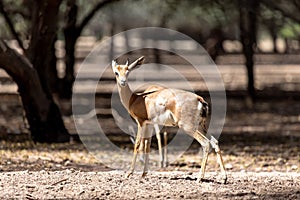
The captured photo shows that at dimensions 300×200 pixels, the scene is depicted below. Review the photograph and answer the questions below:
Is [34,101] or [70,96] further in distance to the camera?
[70,96]

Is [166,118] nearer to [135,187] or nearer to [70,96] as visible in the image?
[135,187]

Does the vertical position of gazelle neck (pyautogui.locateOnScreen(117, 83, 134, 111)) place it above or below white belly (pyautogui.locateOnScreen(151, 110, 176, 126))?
above

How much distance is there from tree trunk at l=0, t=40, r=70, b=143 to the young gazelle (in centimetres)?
508

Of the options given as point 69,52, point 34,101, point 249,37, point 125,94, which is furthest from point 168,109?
point 69,52

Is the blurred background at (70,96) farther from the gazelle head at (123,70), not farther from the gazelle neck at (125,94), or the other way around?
the gazelle head at (123,70)

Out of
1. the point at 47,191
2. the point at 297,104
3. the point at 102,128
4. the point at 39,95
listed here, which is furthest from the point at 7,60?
the point at 297,104

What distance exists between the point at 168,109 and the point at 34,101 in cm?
603

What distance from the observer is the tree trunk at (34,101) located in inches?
511

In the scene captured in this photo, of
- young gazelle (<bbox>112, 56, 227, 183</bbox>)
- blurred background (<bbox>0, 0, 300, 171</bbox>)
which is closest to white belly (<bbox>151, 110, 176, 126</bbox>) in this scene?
young gazelle (<bbox>112, 56, 227, 183</bbox>)

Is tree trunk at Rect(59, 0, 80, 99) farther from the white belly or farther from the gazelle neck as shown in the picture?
the white belly

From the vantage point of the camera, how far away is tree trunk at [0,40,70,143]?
12988 mm

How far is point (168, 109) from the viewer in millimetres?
8031

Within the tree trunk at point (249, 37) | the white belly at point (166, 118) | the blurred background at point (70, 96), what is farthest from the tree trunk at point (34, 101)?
the tree trunk at point (249, 37)

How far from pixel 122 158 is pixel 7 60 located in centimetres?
243
